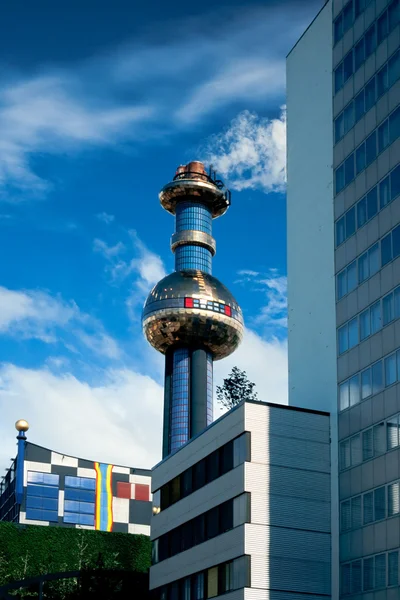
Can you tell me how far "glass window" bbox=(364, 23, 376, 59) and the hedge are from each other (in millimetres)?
40035

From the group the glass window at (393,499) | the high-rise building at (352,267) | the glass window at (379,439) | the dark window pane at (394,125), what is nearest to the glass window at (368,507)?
the high-rise building at (352,267)

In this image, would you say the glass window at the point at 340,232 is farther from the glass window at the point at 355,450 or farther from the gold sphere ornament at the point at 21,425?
the gold sphere ornament at the point at 21,425

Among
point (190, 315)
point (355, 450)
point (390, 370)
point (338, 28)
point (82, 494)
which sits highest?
point (190, 315)

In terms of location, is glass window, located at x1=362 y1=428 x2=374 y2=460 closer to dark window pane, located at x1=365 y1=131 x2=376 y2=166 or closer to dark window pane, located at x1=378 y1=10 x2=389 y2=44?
dark window pane, located at x1=365 y1=131 x2=376 y2=166

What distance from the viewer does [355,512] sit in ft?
158

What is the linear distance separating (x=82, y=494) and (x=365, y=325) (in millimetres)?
58515

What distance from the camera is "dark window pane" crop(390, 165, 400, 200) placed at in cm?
4866

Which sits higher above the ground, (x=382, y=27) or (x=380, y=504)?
(x=382, y=27)

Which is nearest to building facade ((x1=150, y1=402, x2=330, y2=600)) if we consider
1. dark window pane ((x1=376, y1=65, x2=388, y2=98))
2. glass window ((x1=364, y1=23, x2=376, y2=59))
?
dark window pane ((x1=376, y1=65, x2=388, y2=98))

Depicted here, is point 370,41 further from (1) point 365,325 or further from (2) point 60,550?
(2) point 60,550

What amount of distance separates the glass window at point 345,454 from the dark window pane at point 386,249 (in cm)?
878

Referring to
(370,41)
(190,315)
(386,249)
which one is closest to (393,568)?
(386,249)

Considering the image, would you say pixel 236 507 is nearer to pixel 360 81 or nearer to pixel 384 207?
pixel 384 207

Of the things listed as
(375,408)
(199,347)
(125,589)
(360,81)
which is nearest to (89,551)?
(125,589)
